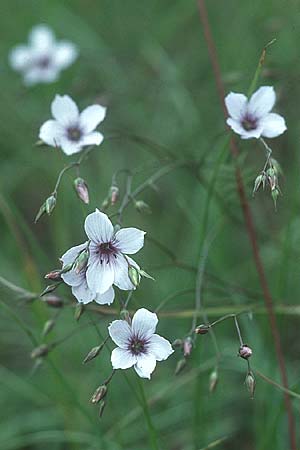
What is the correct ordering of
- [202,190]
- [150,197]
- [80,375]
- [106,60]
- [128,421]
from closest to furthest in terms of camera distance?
[128,421] → [80,375] → [202,190] → [150,197] → [106,60]

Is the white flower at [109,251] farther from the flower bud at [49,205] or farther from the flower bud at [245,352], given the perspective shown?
the flower bud at [245,352]

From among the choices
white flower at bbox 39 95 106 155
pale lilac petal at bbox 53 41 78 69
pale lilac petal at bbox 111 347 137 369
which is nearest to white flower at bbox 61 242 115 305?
pale lilac petal at bbox 111 347 137 369

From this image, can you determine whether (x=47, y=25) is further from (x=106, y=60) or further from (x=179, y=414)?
(x=179, y=414)

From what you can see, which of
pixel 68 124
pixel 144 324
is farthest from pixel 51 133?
pixel 144 324

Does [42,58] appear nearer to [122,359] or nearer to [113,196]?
[113,196]

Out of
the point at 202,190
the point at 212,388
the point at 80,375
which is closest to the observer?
the point at 212,388

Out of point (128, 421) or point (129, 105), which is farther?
point (129, 105)

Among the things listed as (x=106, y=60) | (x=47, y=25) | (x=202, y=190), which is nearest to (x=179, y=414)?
(x=202, y=190)
